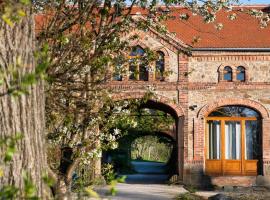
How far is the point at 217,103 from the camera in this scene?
24.3 m

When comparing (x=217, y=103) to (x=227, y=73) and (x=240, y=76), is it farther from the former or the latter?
(x=240, y=76)

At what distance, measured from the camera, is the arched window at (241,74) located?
80.2 ft

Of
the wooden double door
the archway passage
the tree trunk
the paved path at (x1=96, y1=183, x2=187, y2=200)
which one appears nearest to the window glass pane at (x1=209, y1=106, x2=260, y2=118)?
the wooden double door

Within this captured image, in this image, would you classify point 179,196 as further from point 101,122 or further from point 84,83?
point 84,83

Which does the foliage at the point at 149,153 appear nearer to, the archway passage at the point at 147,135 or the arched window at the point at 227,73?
the archway passage at the point at 147,135

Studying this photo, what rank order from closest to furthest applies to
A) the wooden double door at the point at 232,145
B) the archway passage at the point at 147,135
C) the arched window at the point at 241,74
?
1. the arched window at the point at 241,74
2. the wooden double door at the point at 232,145
3. the archway passage at the point at 147,135

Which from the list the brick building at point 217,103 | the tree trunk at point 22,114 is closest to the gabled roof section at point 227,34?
the brick building at point 217,103

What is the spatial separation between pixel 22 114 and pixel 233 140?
845 inches

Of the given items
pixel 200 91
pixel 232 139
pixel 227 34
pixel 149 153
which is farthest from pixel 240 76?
pixel 149 153

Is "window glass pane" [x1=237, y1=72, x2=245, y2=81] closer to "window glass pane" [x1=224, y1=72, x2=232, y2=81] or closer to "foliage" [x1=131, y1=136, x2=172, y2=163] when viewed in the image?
"window glass pane" [x1=224, y1=72, x2=232, y2=81]

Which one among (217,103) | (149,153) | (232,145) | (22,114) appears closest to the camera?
(22,114)

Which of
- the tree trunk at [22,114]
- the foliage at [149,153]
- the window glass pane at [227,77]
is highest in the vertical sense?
the window glass pane at [227,77]

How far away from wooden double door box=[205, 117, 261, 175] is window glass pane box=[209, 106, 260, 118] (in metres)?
0.13

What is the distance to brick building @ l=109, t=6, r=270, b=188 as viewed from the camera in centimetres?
2411
